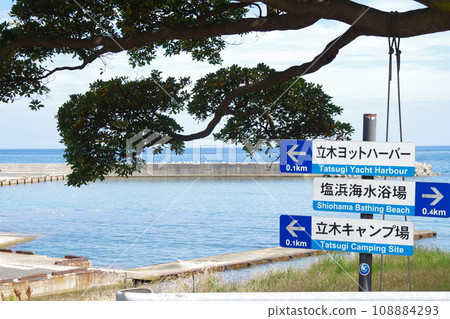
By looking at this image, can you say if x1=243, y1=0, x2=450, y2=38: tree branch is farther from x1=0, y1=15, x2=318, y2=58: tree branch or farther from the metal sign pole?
the metal sign pole

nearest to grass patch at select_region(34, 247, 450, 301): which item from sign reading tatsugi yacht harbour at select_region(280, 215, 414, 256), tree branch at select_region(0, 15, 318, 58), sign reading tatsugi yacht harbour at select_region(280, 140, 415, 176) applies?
sign reading tatsugi yacht harbour at select_region(280, 215, 414, 256)

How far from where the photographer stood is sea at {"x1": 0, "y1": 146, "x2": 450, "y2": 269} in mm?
37562

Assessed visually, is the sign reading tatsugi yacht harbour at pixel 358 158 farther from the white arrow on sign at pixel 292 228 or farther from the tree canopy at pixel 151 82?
the tree canopy at pixel 151 82

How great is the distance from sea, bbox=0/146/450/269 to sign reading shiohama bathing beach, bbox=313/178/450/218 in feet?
19.5

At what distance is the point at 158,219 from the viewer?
50.8 m

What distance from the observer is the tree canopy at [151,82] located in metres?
10.7

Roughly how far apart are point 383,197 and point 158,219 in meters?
45.5

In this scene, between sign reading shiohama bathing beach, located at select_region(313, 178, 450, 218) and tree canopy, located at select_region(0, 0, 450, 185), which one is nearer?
sign reading shiohama bathing beach, located at select_region(313, 178, 450, 218)

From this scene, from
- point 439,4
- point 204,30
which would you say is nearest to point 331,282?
point 204,30

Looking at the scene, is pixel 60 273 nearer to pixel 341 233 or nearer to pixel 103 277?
pixel 103 277

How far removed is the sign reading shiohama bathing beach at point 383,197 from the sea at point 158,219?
5.93 meters

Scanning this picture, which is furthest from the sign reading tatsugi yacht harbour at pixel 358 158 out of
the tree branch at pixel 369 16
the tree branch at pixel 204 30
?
the tree branch at pixel 204 30
